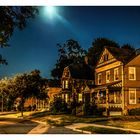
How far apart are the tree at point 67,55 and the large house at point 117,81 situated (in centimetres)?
452

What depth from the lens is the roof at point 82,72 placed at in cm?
1889

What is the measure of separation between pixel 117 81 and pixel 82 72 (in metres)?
4.20

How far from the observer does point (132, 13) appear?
15.1 metres

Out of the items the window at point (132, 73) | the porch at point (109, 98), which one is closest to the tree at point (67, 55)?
the porch at point (109, 98)

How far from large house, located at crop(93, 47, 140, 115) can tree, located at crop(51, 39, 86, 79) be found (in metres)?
4.52

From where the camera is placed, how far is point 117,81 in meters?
24.0

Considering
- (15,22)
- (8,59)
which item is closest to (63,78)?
(8,59)

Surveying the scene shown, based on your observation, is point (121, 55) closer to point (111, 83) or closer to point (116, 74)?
point (116, 74)

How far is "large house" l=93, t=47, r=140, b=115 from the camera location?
21.5 m

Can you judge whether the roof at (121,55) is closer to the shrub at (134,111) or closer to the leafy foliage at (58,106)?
the shrub at (134,111)

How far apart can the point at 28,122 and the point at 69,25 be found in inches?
232

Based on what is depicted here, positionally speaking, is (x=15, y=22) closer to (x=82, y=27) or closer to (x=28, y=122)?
(x=82, y=27)

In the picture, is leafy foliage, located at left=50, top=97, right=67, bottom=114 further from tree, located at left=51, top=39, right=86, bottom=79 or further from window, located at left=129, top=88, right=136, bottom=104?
window, located at left=129, top=88, right=136, bottom=104
